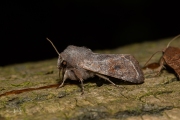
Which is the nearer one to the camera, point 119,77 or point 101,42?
point 119,77

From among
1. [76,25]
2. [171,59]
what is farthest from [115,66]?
[76,25]

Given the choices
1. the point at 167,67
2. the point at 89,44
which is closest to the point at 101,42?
the point at 89,44

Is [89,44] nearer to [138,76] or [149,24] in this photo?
[149,24]

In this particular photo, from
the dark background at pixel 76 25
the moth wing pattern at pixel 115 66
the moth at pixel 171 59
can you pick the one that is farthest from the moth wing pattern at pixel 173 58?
the dark background at pixel 76 25

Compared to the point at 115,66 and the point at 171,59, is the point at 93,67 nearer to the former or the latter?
the point at 115,66

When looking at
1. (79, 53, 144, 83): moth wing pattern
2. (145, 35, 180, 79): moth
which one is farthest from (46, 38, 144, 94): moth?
(145, 35, 180, 79): moth
